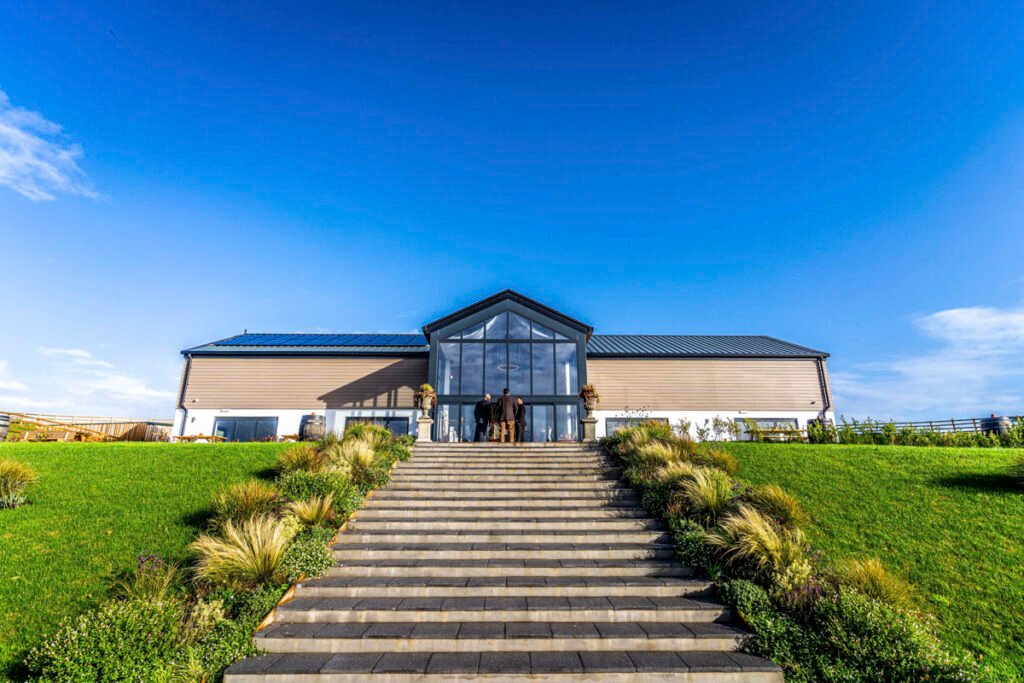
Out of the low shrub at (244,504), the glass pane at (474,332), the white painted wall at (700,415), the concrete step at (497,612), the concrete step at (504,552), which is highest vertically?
the glass pane at (474,332)

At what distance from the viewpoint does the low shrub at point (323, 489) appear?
8.86 metres

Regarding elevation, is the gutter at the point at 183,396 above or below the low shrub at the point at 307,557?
above

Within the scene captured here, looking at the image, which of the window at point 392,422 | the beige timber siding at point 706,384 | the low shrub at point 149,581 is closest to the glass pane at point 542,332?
the beige timber siding at point 706,384

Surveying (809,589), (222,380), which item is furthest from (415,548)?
(222,380)

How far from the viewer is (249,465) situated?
39.8 feet

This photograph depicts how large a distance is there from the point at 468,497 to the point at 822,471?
8276mm

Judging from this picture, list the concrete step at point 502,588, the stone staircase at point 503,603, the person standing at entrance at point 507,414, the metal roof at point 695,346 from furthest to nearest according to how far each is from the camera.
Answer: the metal roof at point 695,346
the person standing at entrance at point 507,414
the concrete step at point 502,588
the stone staircase at point 503,603

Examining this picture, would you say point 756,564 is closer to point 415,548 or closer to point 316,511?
point 415,548

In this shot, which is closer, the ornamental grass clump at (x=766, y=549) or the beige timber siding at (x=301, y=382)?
the ornamental grass clump at (x=766, y=549)

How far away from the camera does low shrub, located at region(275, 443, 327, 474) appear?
11.0 metres

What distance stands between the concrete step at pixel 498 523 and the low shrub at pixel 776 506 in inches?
64.1

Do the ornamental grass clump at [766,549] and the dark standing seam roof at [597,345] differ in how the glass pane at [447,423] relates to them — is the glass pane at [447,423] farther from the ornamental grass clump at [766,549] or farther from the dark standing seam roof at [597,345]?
the ornamental grass clump at [766,549]

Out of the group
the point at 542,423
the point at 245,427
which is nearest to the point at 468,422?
the point at 542,423

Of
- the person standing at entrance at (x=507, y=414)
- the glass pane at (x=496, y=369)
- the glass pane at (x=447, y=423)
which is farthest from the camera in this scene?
the glass pane at (x=496, y=369)
